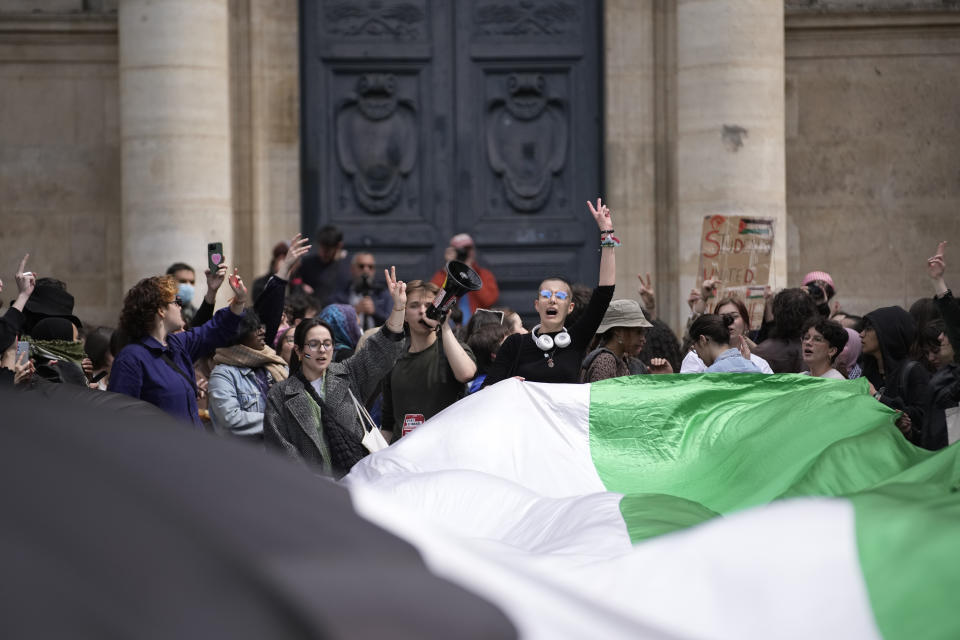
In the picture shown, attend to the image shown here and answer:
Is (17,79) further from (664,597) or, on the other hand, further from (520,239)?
(664,597)

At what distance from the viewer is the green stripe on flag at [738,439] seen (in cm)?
577

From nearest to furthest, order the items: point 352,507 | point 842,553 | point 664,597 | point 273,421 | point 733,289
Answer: point 352,507
point 664,597
point 842,553
point 273,421
point 733,289

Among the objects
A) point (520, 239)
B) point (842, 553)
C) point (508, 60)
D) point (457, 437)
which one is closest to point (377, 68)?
point (508, 60)

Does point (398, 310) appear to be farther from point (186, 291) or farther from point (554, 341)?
point (186, 291)

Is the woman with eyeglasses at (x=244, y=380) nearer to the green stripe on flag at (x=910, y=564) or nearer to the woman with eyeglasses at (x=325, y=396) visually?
the woman with eyeglasses at (x=325, y=396)

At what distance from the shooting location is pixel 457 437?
689 cm

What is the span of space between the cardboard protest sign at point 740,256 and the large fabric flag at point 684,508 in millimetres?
3123

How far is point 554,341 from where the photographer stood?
7.81 metres

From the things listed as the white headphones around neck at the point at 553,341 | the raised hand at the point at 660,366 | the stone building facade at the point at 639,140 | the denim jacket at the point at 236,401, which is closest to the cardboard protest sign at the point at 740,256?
the raised hand at the point at 660,366

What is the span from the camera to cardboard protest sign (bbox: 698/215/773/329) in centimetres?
1059

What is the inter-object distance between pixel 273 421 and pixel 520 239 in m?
7.32

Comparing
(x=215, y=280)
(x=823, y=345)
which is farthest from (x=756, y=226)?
(x=215, y=280)

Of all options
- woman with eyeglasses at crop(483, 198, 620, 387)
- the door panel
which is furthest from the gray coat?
the door panel

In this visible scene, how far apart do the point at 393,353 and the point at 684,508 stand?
2672 millimetres
